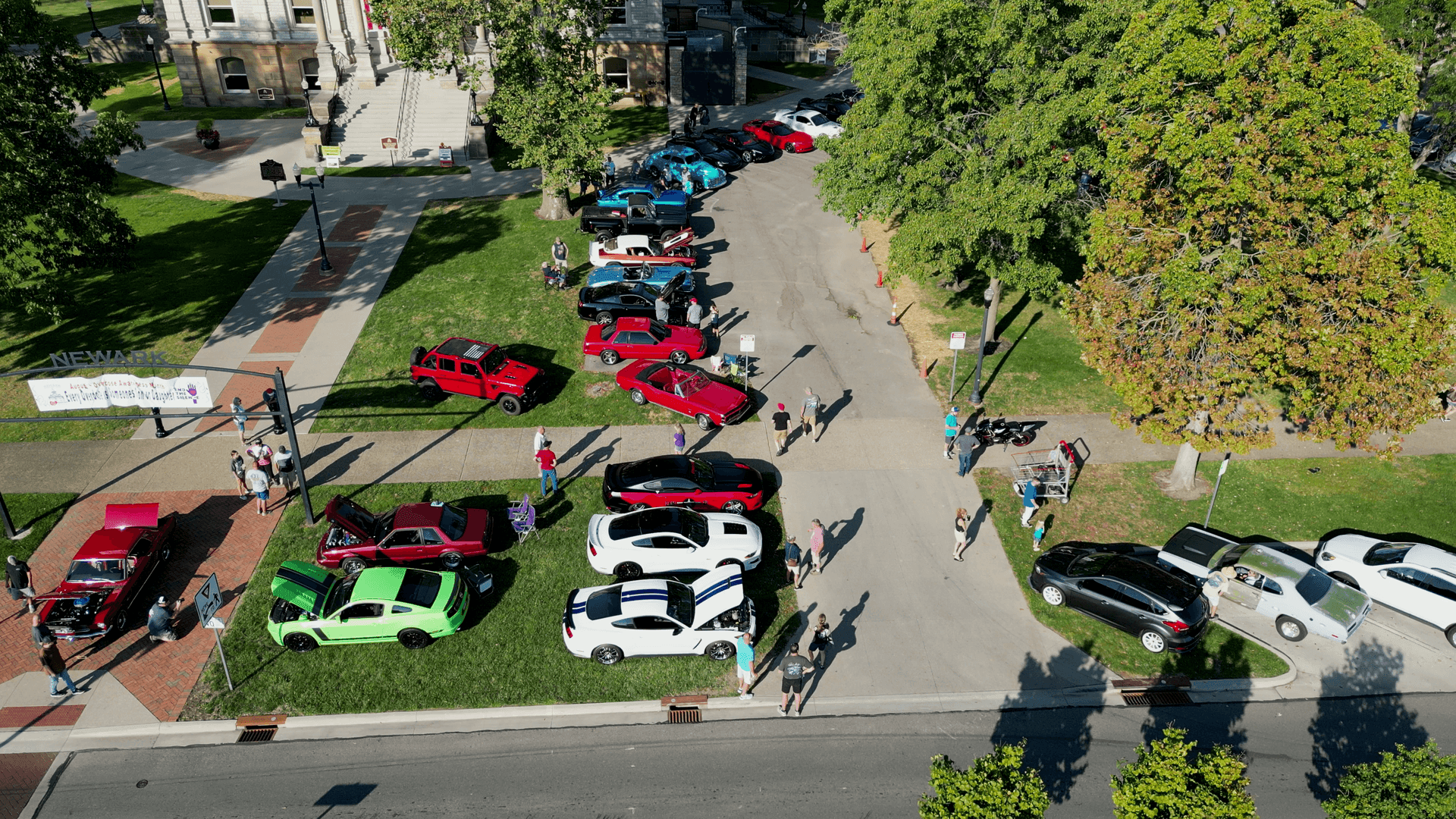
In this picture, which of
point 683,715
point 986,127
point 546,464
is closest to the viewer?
point 683,715

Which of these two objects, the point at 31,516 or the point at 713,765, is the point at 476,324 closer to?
the point at 31,516

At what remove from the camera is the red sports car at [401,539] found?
66.3 ft

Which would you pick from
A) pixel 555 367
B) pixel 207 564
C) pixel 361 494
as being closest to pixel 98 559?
pixel 207 564

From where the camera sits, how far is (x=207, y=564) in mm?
20766

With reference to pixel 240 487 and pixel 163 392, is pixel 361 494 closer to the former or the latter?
pixel 240 487

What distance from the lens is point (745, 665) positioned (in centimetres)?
1717

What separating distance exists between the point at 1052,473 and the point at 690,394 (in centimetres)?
977

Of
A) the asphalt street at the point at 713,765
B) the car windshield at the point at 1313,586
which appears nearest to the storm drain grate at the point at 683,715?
the asphalt street at the point at 713,765

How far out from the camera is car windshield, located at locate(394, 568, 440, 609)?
18.4 metres

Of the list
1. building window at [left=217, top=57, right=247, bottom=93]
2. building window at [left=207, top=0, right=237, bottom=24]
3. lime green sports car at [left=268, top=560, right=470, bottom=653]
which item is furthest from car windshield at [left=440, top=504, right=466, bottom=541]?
building window at [left=207, top=0, right=237, bottom=24]

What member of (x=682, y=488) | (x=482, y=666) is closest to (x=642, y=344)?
(x=682, y=488)

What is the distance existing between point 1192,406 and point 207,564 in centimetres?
2191

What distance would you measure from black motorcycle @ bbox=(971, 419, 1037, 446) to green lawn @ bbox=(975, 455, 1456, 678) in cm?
113

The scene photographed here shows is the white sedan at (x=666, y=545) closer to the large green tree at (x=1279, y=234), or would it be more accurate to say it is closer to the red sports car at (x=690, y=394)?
the red sports car at (x=690, y=394)
